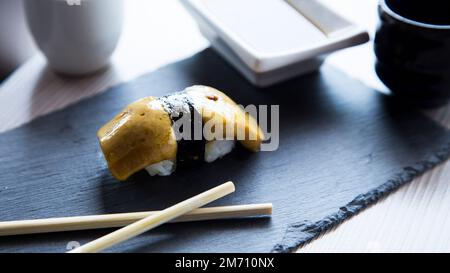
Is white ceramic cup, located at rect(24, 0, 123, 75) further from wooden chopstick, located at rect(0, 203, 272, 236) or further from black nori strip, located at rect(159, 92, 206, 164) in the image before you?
wooden chopstick, located at rect(0, 203, 272, 236)

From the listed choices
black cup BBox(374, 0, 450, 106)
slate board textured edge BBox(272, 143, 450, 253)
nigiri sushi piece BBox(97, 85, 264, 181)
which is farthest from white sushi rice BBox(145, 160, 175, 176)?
black cup BBox(374, 0, 450, 106)

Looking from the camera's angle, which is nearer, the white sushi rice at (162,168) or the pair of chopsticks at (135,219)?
the pair of chopsticks at (135,219)

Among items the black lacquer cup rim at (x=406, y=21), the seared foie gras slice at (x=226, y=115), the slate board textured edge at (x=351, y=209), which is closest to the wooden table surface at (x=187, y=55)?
the slate board textured edge at (x=351, y=209)

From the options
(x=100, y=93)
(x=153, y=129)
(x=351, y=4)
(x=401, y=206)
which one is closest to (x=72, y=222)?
(x=153, y=129)

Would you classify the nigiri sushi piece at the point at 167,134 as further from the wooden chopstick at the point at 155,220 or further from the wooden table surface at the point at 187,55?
the wooden table surface at the point at 187,55
